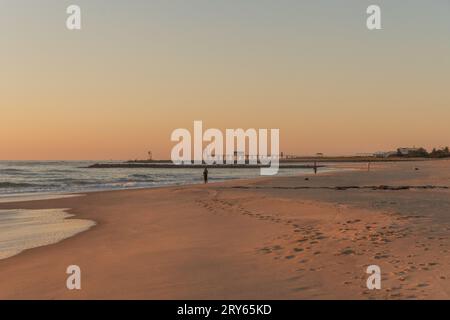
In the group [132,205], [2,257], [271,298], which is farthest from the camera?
[132,205]

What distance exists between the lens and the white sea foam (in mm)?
11430

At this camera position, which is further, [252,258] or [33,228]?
[33,228]

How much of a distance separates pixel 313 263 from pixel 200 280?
217 cm

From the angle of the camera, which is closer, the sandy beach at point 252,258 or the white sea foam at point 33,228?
the sandy beach at point 252,258

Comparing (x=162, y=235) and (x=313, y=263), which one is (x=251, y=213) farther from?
(x=313, y=263)

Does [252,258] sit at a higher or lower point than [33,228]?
higher

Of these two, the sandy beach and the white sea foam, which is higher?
the sandy beach

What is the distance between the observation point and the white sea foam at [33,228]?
37.5 ft

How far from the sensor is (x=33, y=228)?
568 inches

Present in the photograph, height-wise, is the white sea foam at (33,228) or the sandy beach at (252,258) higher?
the sandy beach at (252,258)

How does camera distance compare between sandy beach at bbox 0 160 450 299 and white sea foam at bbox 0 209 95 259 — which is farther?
white sea foam at bbox 0 209 95 259

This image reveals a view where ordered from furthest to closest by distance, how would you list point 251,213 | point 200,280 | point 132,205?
point 132,205
point 251,213
point 200,280

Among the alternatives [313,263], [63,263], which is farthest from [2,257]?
[313,263]
